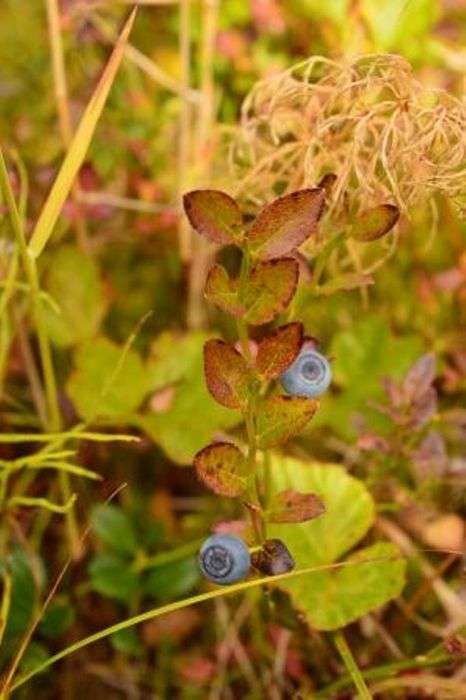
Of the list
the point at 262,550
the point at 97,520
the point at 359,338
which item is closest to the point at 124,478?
the point at 97,520

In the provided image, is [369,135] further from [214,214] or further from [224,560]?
[224,560]

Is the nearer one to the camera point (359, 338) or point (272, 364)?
point (272, 364)

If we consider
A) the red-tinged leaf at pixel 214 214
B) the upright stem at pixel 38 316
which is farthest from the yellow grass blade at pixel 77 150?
the red-tinged leaf at pixel 214 214

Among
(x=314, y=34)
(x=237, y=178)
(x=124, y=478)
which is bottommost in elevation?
(x=124, y=478)

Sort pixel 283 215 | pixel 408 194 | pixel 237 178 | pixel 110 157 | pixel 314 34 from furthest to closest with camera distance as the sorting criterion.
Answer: pixel 314 34 < pixel 110 157 < pixel 237 178 < pixel 408 194 < pixel 283 215

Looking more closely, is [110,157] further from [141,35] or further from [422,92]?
[422,92]

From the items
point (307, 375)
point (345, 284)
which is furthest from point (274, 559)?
point (345, 284)
